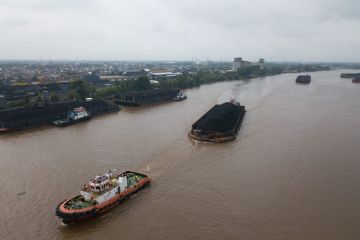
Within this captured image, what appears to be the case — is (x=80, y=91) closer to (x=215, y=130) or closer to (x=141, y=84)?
(x=141, y=84)

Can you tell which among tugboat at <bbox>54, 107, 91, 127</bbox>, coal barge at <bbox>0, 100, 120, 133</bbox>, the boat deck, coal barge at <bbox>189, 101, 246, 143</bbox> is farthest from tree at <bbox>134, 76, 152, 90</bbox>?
the boat deck

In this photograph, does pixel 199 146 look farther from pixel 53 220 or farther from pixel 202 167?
pixel 53 220

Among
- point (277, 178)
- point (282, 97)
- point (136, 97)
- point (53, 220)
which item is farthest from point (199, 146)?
point (282, 97)

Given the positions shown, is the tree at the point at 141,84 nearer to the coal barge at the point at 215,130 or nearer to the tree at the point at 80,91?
the tree at the point at 80,91

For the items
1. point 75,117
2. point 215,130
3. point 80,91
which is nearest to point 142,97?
point 80,91

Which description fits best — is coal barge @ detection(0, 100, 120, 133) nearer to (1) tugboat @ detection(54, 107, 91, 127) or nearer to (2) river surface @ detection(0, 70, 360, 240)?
(1) tugboat @ detection(54, 107, 91, 127)

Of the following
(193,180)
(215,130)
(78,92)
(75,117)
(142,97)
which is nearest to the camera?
(193,180)
